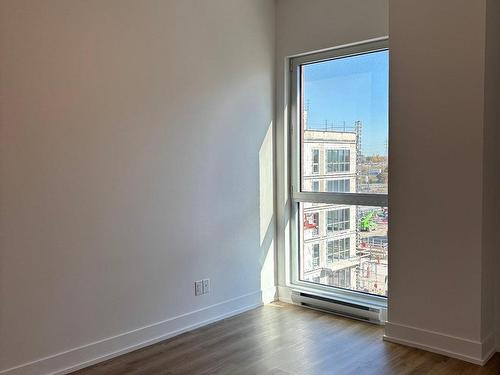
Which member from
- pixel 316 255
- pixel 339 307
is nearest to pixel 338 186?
pixel 316 255

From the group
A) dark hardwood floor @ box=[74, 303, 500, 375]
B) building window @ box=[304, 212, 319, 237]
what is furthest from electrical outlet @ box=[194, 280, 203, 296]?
building window @ box=[304, 212, 319, 237]

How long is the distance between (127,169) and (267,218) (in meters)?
1.49

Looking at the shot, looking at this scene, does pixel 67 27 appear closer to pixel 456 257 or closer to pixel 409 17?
pixel 409 17

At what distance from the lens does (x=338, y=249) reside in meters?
3.90

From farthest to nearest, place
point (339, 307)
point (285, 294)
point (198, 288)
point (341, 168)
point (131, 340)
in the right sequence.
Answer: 1. point (285, 294)
2. point (341, 168)
3. point (339, 307)
4. point (198, 288)
5. point (131, 340)

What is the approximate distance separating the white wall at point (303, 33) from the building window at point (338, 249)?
397 mm

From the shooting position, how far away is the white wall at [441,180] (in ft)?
9.22

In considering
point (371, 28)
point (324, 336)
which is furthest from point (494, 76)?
point (324, 336)

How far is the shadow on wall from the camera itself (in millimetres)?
4027

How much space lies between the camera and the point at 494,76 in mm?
2926

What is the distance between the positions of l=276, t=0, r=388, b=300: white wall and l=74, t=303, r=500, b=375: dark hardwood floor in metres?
0.80

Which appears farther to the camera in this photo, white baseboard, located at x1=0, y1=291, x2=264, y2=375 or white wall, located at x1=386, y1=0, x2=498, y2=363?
white wall, located at x1=386, y1=0, x2=498, y2=363

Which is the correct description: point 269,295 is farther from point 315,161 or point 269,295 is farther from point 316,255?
point 315,161

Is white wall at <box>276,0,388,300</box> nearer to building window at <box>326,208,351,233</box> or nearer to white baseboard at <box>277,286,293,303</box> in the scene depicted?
white baseboard at <box>277,286,293,303</box>
